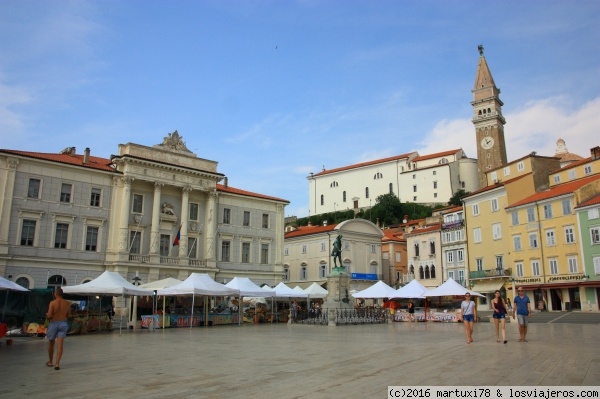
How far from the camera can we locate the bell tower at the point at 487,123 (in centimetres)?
9938

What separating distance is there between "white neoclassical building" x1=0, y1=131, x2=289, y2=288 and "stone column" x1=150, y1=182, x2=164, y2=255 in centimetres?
8

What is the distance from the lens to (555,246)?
4303 centimetres

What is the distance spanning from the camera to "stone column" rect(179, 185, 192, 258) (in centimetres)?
4149

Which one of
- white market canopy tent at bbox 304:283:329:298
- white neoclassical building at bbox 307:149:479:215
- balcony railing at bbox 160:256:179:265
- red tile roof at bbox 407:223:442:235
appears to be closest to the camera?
white market canopy tent at bbox 304:283:329:298

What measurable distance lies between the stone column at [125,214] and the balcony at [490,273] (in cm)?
3444

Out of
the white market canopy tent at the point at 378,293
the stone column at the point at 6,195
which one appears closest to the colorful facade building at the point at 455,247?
the white market canopy tent at the point at 378,293

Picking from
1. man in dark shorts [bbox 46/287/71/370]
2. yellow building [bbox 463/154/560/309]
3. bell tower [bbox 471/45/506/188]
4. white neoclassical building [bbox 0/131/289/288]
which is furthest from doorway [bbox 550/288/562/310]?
bell tower [bbox 471/45/506/188]

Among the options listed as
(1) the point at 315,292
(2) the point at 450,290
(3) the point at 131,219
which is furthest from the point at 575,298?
(3) the point at 131,219

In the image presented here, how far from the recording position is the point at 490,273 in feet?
161

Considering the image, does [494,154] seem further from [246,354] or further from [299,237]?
[246,354]

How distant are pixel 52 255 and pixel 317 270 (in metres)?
29.4

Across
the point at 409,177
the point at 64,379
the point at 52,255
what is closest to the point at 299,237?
the point at 52,255

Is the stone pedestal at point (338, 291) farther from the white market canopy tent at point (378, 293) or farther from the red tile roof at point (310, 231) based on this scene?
the red tile roof at point (310, 231)

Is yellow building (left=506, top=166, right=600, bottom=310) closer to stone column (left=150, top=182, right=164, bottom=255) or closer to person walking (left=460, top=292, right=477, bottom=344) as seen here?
person walking (left=460, top=292, right=477, bottom=344)
